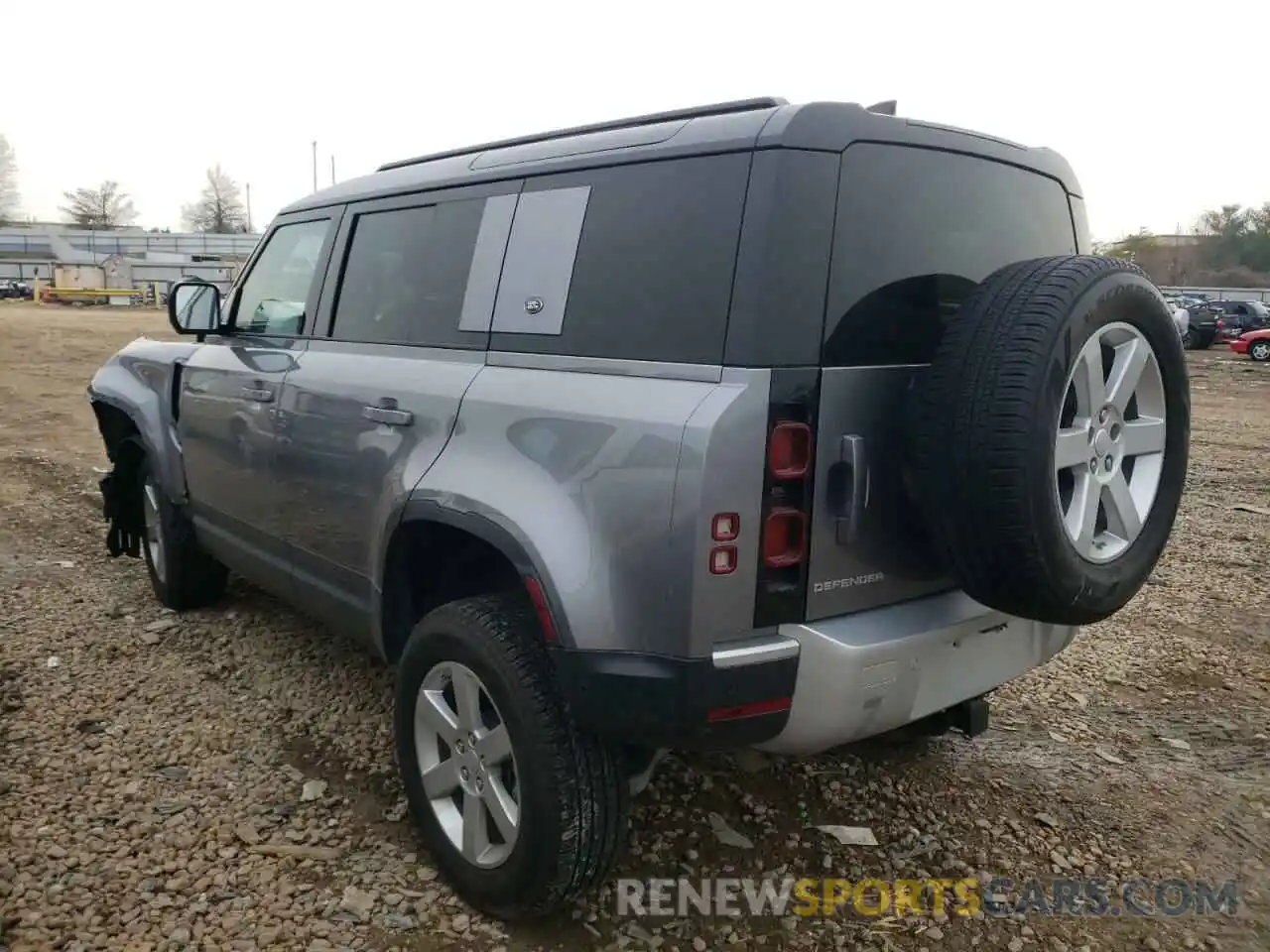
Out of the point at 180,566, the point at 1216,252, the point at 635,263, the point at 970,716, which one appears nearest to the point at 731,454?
the point at 635,263

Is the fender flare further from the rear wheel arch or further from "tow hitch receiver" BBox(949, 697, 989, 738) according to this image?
"tow hitch receiver" BBox(949, 697, 989, 738)

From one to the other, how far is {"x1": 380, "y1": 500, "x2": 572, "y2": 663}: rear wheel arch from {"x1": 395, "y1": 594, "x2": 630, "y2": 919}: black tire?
19 centimetres

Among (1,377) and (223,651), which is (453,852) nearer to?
(223,651)

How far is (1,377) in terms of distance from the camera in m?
16.2

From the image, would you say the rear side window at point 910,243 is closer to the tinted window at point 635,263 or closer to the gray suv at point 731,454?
the gray suv at point 731,454

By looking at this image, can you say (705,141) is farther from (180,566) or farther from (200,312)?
(180,566)

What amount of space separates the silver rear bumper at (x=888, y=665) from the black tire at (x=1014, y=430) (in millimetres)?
213

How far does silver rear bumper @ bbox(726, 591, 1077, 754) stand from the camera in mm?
2279

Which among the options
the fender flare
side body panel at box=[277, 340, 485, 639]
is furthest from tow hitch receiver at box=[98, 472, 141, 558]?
the fender flare

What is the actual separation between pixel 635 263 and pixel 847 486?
2.49ft

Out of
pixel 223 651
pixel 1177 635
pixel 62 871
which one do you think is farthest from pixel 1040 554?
pixel 223 651

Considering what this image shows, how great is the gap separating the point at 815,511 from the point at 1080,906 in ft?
4.94

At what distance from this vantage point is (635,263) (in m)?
2.44

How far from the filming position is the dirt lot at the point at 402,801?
8.74 feet
